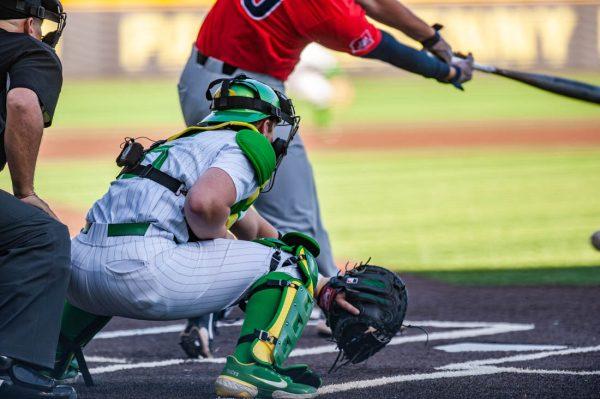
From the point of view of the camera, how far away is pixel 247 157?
160 inches

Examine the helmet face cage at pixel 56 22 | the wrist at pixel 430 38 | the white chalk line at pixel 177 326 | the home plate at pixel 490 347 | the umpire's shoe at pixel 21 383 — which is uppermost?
the helmet face cage at pixel 56 22

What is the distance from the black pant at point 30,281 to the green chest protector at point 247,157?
1.36ft

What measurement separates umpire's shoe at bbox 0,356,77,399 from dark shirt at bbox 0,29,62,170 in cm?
94

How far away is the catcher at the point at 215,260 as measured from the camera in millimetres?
3973

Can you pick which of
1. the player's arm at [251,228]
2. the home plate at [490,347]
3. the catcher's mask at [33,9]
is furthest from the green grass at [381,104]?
the catcher's mask at [33,9]

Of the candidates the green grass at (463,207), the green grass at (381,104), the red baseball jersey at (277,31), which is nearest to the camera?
the red baseball jersey at (277,31)

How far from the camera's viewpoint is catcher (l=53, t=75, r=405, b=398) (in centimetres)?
397

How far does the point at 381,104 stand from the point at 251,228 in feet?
77.3

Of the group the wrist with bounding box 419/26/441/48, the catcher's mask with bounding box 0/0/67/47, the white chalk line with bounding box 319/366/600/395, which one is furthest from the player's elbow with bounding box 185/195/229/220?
the wrist with bounding box 419/26/441/48

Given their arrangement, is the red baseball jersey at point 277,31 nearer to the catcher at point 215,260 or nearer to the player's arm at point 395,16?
the player's arm at point 395,16

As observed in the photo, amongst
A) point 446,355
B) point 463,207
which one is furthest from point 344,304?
point 463,207

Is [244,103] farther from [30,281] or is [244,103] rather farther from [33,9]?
[30,281]

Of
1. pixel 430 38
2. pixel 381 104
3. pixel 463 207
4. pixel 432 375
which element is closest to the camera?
pixel 432 375

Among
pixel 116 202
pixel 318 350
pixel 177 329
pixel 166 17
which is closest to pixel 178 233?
pixel 116 202
